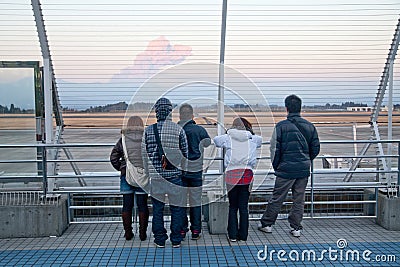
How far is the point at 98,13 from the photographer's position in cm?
577

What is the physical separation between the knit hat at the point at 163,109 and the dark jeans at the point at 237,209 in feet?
3.76

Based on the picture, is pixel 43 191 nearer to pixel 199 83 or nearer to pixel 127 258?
pixel 127 258

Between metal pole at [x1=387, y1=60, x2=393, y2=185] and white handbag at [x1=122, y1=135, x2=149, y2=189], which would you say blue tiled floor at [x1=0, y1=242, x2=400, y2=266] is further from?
metal pole at [x1=387, y1=60, x2=393, y2=185]

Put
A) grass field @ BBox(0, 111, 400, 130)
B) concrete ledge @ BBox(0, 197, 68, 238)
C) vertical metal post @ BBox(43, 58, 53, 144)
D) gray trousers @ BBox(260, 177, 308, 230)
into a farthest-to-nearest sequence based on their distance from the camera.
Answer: vertical metal post @ BBox(43, 58, 53, 144) < grass field @ BBox(0, 111, 400, 130) < concrete ledge @ BBox(0, 197, 68, 238) < gray trousers @ BBox(260, 177, 308, 230)

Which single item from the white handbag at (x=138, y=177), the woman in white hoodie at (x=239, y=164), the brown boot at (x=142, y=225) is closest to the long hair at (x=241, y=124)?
the woman in white hoodie at (x=239, y=164)

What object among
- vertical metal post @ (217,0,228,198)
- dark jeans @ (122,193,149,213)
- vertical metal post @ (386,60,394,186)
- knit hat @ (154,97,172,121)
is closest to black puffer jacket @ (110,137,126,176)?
dark jeans @ (122,193,149,213)

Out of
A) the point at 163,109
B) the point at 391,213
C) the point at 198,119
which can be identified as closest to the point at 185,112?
the point at 163,109

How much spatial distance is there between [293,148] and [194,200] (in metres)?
1.34

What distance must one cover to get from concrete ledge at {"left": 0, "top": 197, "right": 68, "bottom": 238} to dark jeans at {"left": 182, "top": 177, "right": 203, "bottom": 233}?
166 centimetres

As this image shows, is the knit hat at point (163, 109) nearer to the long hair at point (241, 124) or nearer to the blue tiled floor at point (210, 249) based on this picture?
the long hair at point (241, 124)

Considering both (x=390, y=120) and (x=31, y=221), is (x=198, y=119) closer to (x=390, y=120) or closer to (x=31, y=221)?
(x=31, y=221)

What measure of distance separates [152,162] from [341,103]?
3152mm

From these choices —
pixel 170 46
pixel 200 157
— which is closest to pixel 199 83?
pixel 170 46

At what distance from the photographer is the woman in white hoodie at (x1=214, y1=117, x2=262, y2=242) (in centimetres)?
507
